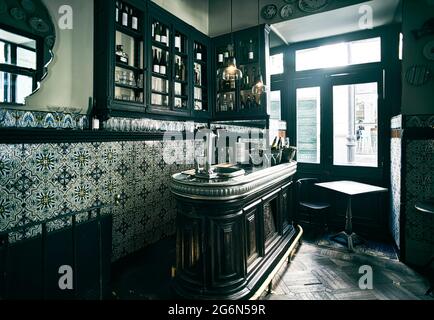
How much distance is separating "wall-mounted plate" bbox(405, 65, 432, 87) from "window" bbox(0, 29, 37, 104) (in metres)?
4.51

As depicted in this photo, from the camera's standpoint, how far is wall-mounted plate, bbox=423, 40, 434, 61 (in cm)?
339

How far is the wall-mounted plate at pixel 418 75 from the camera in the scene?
Result: 343cm

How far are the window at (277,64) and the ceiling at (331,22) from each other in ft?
1.12

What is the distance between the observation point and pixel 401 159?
11.6 ft

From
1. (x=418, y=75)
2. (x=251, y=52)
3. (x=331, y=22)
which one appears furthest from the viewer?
(x=251, y=52)

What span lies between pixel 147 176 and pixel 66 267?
1.46 metres

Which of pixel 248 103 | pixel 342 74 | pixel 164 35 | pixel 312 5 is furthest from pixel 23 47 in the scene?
pixel 342 74

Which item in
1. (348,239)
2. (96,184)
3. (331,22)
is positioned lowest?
(348,239)

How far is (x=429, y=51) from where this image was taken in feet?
11.2

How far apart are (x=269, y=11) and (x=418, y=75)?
2.58m

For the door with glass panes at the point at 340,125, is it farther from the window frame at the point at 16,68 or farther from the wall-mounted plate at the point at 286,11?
the window frame at the point at 16,68

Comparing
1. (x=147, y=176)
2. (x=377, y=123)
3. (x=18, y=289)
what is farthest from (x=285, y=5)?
(x=18, y=289)

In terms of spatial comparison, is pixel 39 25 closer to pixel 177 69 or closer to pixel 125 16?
pixel 125 16
